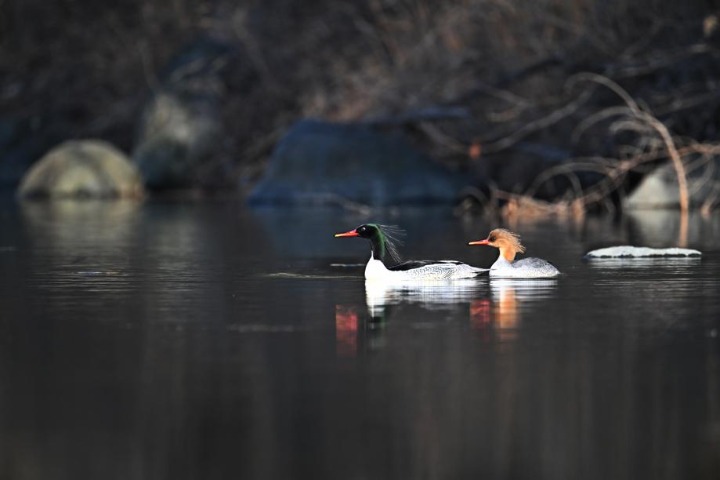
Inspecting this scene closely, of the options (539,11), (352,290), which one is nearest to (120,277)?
(352,290)

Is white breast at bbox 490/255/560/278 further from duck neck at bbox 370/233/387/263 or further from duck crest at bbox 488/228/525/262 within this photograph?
duck neck at bbox 370/233/387/263

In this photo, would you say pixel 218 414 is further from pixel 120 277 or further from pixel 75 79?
pixel 75 79

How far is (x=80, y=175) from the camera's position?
3541cm

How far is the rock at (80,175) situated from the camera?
35.2m

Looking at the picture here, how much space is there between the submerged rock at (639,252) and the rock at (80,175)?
68.1ft

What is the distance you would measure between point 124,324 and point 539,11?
16574 millimetres

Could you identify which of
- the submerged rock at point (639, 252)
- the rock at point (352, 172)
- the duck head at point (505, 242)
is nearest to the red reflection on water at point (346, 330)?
the duck head at point (505, 242)

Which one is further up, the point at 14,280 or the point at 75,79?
the point at 75,79

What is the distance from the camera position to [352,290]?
505 inches

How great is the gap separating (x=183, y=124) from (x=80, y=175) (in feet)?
10.0

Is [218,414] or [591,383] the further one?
[591,383]

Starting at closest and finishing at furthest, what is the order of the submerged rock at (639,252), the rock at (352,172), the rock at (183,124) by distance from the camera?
the submerged rock at (639,252), the rock at (352,172), the rock at (183,124)

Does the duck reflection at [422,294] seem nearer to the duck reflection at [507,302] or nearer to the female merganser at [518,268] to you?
the duck reflection at [507,302]

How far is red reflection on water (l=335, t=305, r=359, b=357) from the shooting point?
916 centimetres
